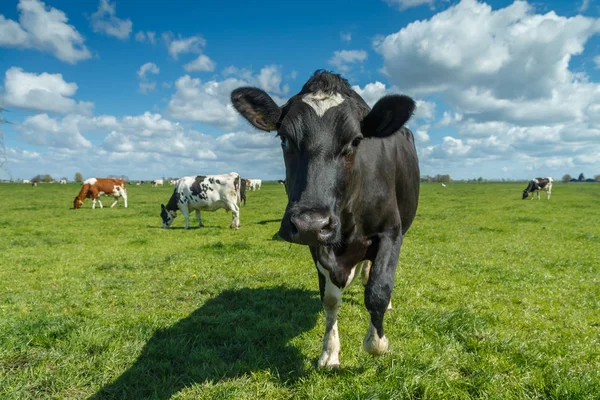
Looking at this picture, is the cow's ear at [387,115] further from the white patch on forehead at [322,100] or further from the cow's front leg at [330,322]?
the cow's front leg at [330,322]

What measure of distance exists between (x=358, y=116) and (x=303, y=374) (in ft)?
8.20

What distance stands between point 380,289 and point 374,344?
58 cm

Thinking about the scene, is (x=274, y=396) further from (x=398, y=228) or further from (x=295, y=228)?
(x=398, y=228)

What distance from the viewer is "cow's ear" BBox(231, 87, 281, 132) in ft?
11.8

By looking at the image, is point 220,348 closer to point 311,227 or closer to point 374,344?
point 374,344

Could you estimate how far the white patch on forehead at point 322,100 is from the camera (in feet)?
10.4

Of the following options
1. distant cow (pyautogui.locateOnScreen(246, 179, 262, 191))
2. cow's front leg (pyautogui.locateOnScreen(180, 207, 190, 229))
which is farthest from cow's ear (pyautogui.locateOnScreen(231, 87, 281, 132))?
distant cow (pyautogui.locateOnScreen(246, 179, 262, 191))

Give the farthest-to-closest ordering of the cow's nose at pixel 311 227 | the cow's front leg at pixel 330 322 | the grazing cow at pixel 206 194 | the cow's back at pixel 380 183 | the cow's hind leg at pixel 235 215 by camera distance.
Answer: the grazing cow at pixel 206 194, the cow's hind leg at pixel 235 215, the cow's front leg at pixel 330 322, the cow's back at pixel 380 183, the cow's nose at pixel 311 227

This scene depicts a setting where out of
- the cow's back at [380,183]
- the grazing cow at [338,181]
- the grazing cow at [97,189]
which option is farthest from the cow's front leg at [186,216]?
the grazing cow at [97,189]

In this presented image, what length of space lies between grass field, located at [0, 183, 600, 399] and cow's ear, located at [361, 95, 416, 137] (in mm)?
1306

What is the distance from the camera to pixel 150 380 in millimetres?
3596

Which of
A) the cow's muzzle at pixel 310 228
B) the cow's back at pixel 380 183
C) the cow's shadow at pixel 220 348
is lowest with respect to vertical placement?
the cow's shadow at pixel 220 348

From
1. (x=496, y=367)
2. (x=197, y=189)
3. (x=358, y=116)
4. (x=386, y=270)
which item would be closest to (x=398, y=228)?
(x=386, y=270)

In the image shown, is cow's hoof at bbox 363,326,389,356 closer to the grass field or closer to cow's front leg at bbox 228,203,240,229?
the grass field
